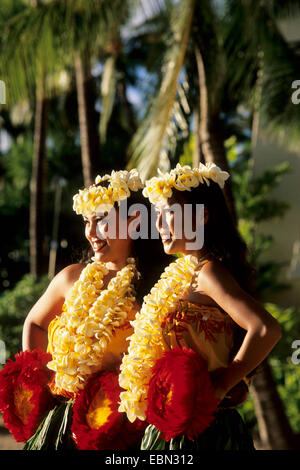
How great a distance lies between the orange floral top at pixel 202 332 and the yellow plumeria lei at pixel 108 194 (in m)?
0.49

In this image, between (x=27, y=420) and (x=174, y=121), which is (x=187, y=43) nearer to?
(x=174, y=121)

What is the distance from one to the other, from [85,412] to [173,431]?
39 cm

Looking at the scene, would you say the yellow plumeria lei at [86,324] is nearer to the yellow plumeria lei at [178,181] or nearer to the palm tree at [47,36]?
the yellow plumeria lei at [178,181]

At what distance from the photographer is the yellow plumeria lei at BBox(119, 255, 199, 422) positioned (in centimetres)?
203

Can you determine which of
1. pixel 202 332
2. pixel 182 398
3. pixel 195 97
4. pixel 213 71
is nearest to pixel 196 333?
pixel 202 332

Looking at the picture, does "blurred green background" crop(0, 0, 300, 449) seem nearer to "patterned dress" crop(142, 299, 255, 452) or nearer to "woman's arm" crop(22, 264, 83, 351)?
"woman's arm" crop(22, 264, 83, 351)

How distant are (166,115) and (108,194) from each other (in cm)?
265

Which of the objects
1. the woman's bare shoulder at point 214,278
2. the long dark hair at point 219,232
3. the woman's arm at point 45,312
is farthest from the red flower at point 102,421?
the long dark hair at point 219,232

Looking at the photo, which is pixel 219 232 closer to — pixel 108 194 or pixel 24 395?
pixel 108 194

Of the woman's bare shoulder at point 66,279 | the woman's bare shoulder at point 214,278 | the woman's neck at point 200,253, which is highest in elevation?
the woman's neck at point 200,253

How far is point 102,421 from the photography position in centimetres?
212

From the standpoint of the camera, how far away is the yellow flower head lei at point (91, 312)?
2.18m

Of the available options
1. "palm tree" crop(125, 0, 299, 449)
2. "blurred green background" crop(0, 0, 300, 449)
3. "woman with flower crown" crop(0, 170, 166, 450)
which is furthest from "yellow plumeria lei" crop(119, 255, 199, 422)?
"palm tree" crop(125, 0, 299, 449)
